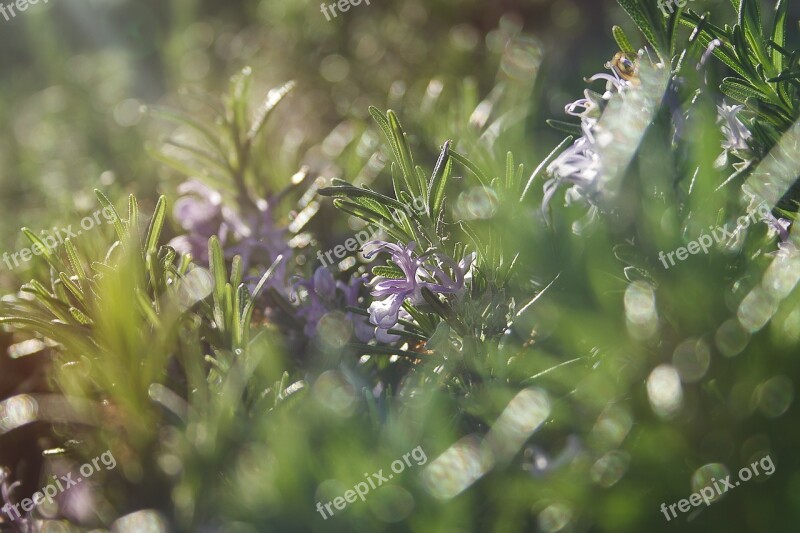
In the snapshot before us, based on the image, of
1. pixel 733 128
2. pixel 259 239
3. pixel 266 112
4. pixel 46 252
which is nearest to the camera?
pixel 733 128

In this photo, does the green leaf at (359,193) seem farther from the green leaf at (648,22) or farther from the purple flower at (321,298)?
the green leaf at (648,22)

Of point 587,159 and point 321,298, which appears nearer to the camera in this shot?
point 587,159

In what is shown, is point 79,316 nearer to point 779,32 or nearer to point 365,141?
point 365,141

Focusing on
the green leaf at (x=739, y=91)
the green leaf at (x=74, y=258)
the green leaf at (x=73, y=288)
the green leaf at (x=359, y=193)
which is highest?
the green leaf at (x=74, y=258)

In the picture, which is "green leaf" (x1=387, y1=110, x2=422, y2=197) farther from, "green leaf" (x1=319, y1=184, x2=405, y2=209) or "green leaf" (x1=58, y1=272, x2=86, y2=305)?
"green leaf" (x1=58, y1=272, x2=86, y2=305)

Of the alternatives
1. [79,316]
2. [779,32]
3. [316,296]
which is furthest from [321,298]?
[779,32]

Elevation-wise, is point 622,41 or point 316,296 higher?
point 622,41

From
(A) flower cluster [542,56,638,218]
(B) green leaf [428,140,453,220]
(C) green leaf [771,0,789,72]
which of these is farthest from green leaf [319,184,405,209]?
(C) green leaf [771,0,789,72]

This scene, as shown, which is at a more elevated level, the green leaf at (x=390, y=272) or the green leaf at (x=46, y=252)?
the green leaf at (x=46, y=252)

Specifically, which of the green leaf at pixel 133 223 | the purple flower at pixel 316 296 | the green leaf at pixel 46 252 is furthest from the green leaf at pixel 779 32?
the green leaf at pixel 46 252
